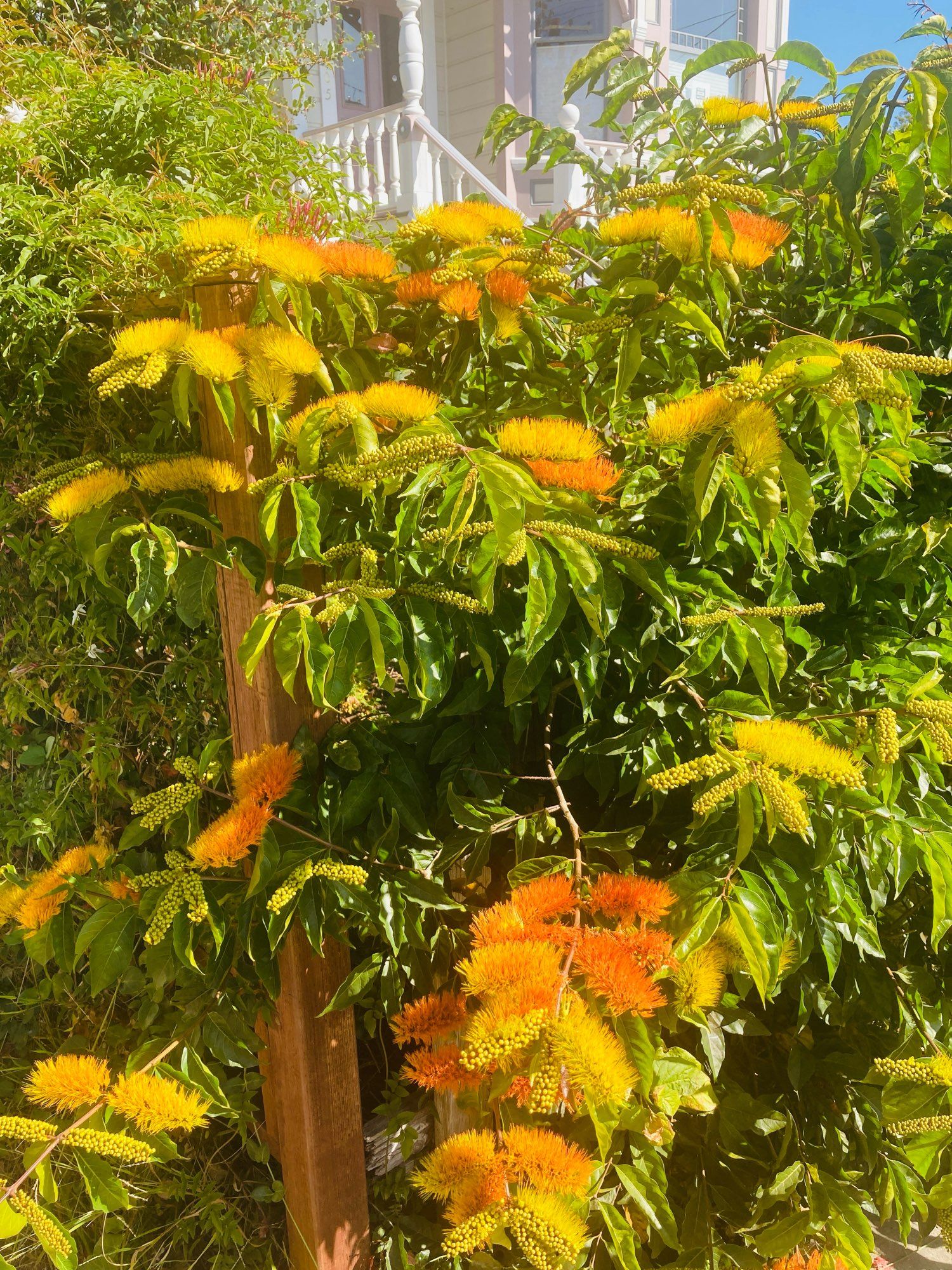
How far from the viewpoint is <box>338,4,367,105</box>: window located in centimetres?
815

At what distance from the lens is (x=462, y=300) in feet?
3.56

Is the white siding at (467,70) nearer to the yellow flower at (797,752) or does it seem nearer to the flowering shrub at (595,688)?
the flowering shrub at (595,688)

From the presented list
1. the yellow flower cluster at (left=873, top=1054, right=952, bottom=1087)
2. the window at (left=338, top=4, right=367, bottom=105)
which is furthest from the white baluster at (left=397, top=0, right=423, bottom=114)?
the yellow flower cluster at (left=873, top=1054, right=952, bottom=1087)

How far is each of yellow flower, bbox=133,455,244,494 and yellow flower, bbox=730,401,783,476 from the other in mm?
619

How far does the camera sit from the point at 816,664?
4.35 feet

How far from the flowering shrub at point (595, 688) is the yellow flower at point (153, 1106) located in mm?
157

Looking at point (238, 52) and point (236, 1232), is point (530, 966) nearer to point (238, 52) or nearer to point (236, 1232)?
point (236, 1232)

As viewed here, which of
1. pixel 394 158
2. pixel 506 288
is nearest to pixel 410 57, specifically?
pixel 394 158

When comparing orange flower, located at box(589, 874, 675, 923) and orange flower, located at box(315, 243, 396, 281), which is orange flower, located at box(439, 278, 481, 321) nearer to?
orange flower, located at box(315, 243, 396, 281)

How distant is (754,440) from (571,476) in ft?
0.67

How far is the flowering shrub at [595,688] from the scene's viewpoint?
884 mm

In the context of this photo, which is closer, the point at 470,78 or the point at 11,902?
the point at 11,902

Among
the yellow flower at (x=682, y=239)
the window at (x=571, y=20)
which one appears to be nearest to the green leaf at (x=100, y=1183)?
the yellow flower at (x=682, y=239)

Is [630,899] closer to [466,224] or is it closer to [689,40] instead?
[466,224]
